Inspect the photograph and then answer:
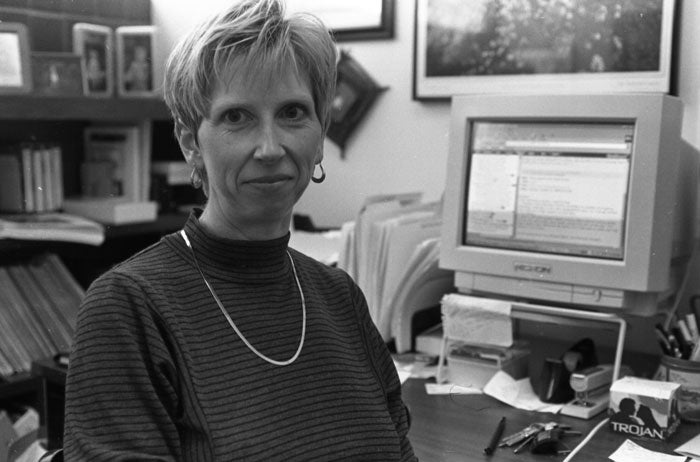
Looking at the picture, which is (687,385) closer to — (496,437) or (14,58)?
(496,437)

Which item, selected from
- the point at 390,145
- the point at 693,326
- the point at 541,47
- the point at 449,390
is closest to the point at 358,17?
the point at 390,145

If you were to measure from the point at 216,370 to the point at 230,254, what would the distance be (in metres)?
0.16

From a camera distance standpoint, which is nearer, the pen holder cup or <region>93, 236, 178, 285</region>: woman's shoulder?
<region>93, 236, 178, 285</region>: woman's shoulder

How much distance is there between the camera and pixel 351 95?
223 cm

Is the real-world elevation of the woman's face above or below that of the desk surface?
above

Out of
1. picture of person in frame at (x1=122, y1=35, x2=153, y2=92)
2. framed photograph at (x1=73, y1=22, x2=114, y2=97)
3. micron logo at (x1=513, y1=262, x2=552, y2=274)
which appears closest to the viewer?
micron logo at (x1=513, y1=262, x2=552, y2=274)

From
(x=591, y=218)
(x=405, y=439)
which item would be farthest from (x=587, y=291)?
(x=405, y=439)

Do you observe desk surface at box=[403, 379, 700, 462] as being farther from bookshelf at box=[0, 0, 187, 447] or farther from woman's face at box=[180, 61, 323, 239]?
bookshelf at box=[0, 0, 187, 447]

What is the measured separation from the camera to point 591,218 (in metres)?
1.53

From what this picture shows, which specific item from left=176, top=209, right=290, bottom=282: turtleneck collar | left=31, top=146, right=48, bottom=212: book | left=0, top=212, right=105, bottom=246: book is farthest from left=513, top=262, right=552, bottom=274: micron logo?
left=31, top=146, right=48, bottom=212: book

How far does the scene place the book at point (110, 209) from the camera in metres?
2.23

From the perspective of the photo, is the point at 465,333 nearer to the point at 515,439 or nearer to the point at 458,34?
the point at 515,439

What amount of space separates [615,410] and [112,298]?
877 millimetres

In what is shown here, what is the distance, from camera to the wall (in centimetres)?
213
